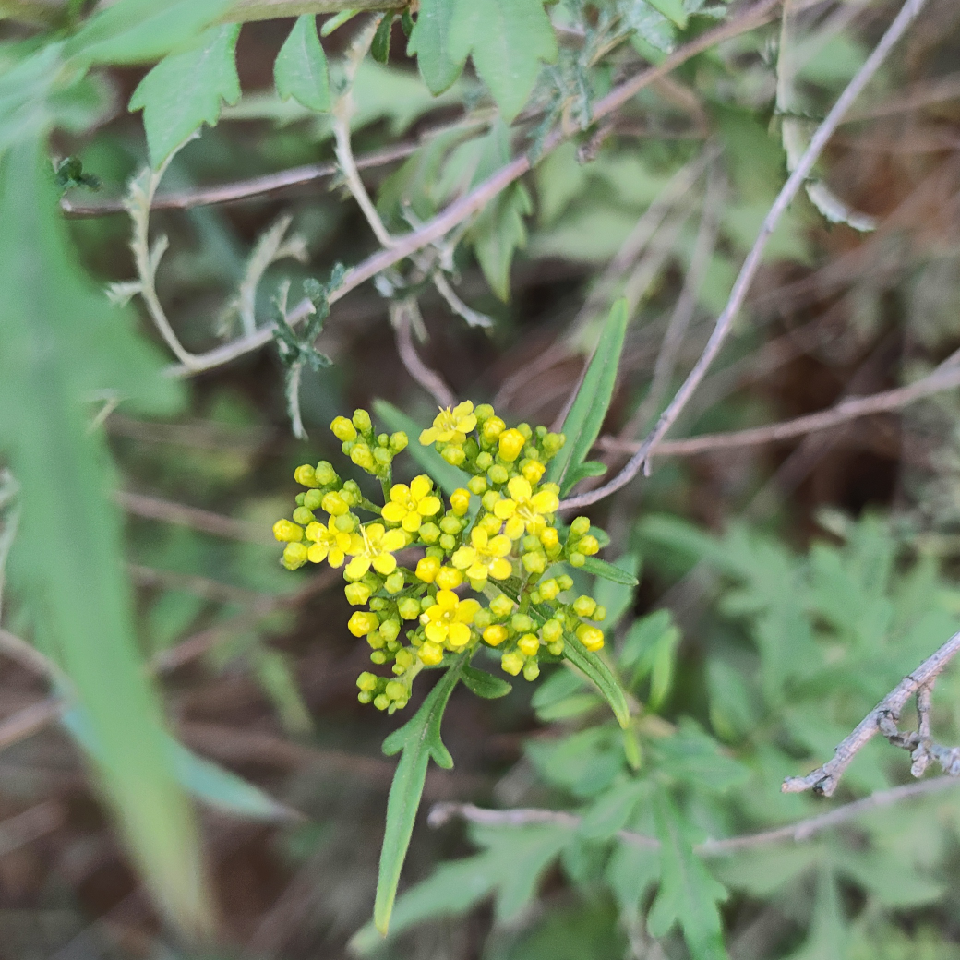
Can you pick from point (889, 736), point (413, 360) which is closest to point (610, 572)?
point (889, 736)

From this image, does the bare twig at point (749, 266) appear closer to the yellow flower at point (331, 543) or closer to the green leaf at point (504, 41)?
the yellow flower at point (331, 543)

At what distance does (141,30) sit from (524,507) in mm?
784

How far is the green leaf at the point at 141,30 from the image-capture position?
89 cm

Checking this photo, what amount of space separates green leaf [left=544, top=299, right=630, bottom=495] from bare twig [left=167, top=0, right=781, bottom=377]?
1.41 feet

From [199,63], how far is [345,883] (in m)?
3.01

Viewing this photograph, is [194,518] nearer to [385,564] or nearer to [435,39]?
[385,564]

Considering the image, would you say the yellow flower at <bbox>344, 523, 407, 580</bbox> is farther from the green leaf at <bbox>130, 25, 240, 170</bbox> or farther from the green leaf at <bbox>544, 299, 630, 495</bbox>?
the green leaf at <bbox>130, 25, 240, 170</bbox>

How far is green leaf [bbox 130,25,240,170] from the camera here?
3.65 ft

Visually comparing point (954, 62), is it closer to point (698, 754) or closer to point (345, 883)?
point (698, 754)

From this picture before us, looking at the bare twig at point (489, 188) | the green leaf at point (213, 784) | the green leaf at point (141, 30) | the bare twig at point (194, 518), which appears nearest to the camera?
the green leaf at point (141, 30)

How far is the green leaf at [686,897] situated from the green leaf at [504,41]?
4.31ft

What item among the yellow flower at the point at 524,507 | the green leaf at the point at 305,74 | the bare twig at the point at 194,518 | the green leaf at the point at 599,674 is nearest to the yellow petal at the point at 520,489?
the yellow flower at the point at 524,507

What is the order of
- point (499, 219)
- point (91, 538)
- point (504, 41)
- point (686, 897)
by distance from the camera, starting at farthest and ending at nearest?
point (499, 219)
point (686, 897)
point (504, 41)
point (91, 538)

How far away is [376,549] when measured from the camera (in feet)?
4.00
